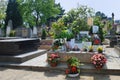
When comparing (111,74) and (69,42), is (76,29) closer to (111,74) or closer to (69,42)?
(69,42)

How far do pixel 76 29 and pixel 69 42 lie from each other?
262 cm

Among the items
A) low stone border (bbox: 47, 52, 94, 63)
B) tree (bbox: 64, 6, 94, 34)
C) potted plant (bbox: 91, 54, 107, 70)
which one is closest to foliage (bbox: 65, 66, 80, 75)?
potted plant (bbox: 91, 54, 107, 70)

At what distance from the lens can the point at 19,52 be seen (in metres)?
9.48

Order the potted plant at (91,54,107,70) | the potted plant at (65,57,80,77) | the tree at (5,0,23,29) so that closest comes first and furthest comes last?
the potted plant at (65,57,80,77), the potted plant at (91,54,107,70), the tree at (5,0,23,29)

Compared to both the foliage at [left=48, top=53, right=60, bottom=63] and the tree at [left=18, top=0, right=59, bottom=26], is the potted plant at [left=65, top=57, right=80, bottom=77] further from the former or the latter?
the tree at [left=18, top=0, right=59, bottom=26]

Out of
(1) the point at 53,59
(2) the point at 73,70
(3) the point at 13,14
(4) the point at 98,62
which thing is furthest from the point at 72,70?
(3) the point at 13,14

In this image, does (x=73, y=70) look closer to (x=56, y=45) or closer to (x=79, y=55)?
(x=79, y=55)

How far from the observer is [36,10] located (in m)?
41.1

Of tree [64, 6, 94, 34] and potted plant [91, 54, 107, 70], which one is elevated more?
tree [64, 6, 94, 34]

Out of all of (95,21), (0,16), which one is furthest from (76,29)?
(0,16)

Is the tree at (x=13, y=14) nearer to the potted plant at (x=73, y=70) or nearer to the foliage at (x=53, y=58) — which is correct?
the foliage at (x=53, y=58)

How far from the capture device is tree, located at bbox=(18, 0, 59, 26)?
4075 centimetres

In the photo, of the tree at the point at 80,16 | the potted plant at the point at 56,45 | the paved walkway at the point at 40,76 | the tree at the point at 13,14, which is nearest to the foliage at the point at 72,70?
the paved walkway at the point at 40,76

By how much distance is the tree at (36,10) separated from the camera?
1604 inches
